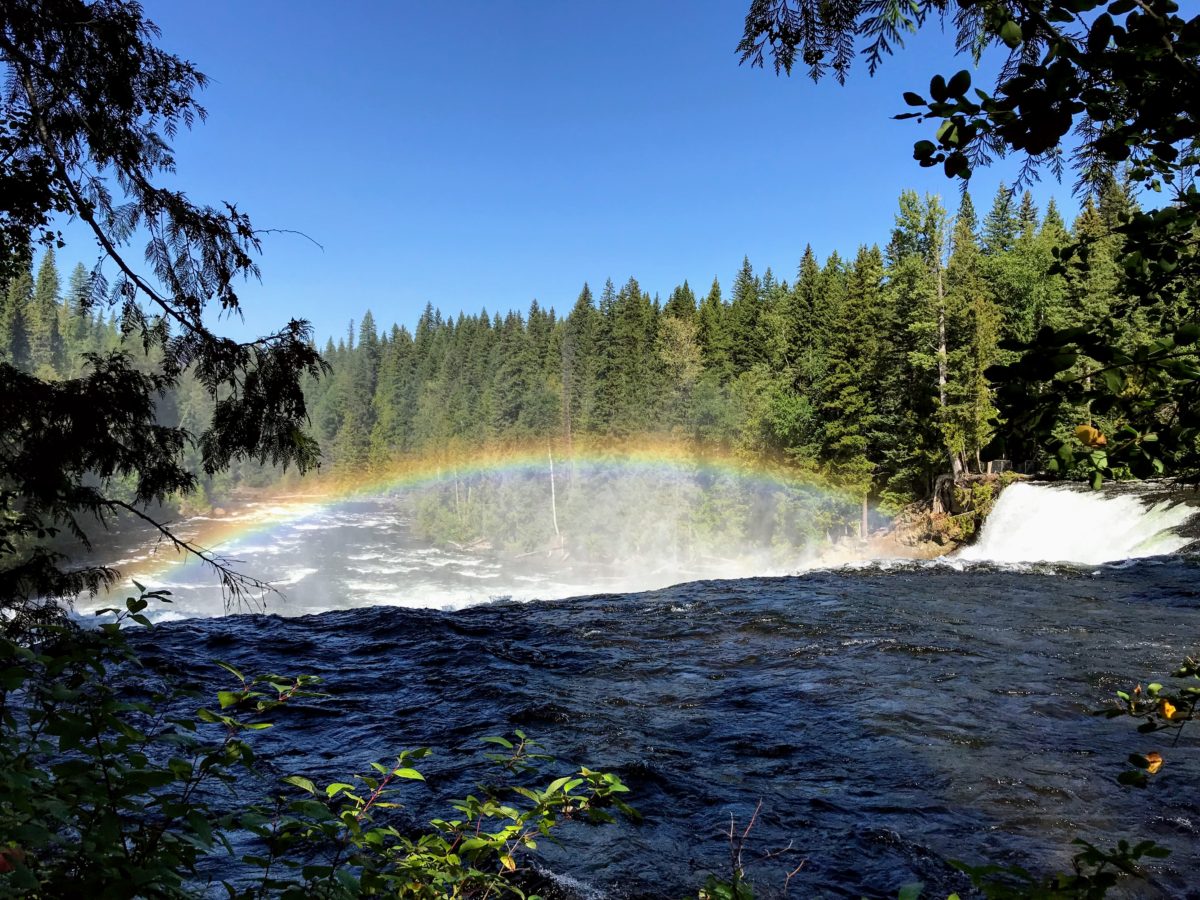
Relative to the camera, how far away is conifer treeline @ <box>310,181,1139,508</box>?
31891mm

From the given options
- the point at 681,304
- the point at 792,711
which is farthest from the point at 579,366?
the point at 792,711

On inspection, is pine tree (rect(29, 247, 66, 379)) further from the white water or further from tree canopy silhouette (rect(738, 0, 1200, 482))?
tree canopy silhouette (rect(738, 0, 1200, 482))

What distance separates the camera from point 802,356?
44531 mm

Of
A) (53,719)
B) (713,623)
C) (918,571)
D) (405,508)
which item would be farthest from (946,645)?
(405,508)

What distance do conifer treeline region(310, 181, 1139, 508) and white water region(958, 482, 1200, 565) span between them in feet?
16.2

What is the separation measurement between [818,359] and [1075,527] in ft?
78.0

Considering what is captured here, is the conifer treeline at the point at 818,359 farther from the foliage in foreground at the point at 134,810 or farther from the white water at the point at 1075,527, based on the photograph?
the foliage in foreground at the point at 134,810

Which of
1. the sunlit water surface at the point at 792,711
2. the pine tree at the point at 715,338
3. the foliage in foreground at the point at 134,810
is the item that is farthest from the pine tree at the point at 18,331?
the foliage in foreground at the point at 134,810

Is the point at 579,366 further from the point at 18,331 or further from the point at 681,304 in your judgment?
the point at 18,331

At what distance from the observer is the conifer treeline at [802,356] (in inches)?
1254

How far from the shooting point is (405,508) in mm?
77438

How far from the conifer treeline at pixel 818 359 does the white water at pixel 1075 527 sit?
4.93 m

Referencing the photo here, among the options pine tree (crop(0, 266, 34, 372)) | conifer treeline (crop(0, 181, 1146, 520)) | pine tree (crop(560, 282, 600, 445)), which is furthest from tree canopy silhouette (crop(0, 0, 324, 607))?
pine tree (crop(0, 266, 34, 372))

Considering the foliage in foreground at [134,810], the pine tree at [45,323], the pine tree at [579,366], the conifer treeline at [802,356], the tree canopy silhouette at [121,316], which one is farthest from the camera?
the pine tree at [45,323]
